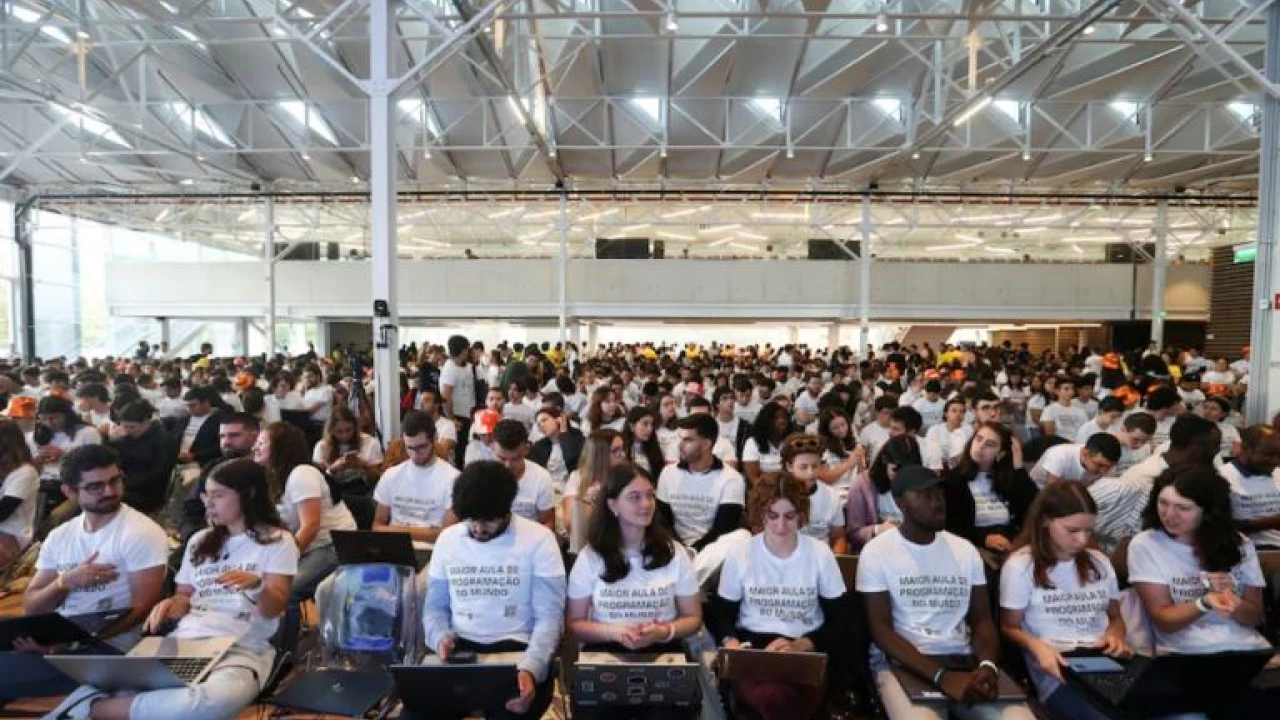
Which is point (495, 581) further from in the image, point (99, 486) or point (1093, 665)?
point (1093, 665)

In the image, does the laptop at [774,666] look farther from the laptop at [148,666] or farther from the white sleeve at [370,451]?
the white sleeve at [370,451]

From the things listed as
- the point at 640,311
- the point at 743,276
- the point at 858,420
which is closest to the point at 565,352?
the point at 640,311

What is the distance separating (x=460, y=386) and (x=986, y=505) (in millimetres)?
7572

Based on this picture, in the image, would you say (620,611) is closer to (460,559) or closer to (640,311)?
(460,559)

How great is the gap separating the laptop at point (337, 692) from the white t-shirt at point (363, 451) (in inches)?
99.1

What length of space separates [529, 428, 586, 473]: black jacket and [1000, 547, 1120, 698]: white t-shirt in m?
3.94

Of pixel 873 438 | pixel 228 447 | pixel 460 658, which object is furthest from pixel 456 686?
pixel 873 438

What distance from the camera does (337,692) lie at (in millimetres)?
3488

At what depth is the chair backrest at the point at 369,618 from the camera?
372 cm

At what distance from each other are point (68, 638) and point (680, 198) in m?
17.6

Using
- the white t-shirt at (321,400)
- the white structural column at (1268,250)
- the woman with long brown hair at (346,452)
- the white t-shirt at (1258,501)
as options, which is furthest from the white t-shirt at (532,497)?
the white structural column at (1268,250)

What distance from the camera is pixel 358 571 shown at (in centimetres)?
379

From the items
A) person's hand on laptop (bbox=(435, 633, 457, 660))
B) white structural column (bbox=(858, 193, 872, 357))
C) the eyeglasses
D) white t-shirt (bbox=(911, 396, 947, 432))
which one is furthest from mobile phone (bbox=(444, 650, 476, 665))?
white structural column (bbox=(858, 193, 872, 357))

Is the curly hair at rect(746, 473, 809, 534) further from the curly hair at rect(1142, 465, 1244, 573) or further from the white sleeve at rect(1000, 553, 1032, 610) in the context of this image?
the curly hair at rect(1142, 465, 1244, 573)
